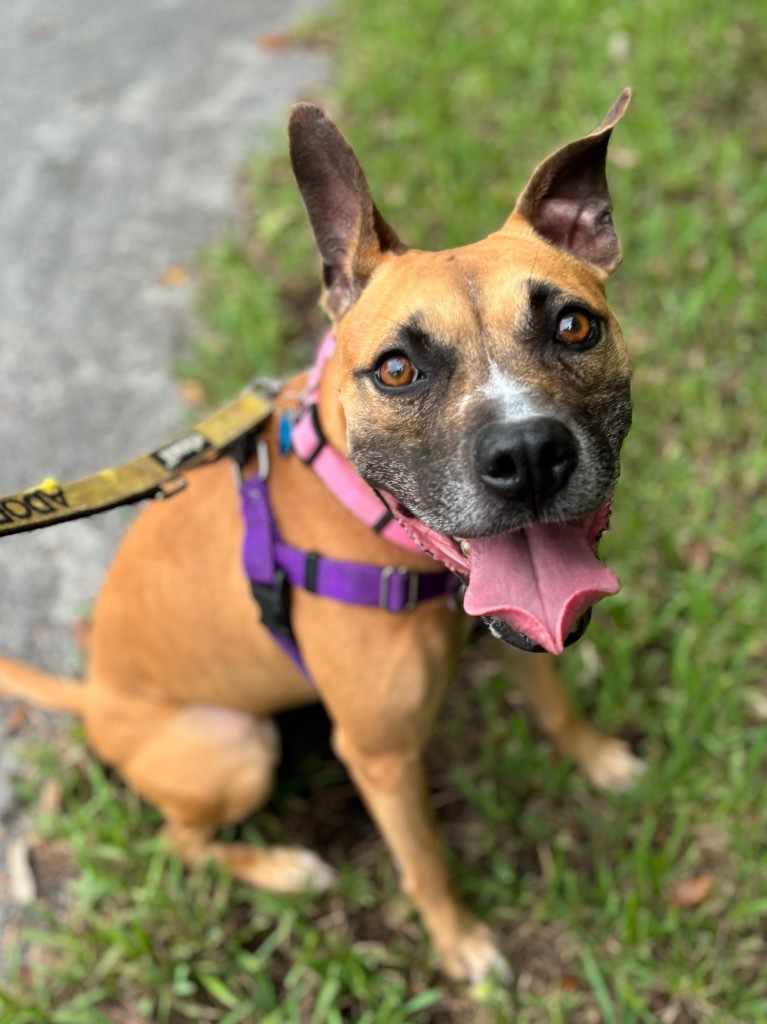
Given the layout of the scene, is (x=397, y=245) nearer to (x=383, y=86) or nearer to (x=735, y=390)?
(x=735, y=390)

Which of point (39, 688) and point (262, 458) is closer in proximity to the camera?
point (262, 458)

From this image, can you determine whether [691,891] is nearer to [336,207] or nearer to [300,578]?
[300,578]

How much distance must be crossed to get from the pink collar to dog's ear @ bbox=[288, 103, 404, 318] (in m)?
0.18

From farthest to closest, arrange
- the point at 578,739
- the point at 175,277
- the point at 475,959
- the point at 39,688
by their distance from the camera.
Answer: the point at 175,277
the point at 578,739
the point at 39,688
the point at 475,959

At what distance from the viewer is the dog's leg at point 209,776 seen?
322cm

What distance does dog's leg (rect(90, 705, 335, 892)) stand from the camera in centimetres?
322

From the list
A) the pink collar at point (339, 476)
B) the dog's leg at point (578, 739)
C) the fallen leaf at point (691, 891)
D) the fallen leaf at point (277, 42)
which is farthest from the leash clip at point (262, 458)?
the fallen leaf at point (277, 42)

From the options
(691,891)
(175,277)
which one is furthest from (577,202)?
(175,277)

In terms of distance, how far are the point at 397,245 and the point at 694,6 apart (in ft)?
14.8

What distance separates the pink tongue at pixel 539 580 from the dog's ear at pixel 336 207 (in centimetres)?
78

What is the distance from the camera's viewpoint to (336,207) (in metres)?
2.43

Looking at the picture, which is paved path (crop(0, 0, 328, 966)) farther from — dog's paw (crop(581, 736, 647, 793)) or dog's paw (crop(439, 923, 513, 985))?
dog's paw (crop(581, 736, 647, 793))

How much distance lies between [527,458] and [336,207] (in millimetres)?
915

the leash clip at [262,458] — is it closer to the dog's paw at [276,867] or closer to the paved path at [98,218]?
the dog's paw at [276,867]
